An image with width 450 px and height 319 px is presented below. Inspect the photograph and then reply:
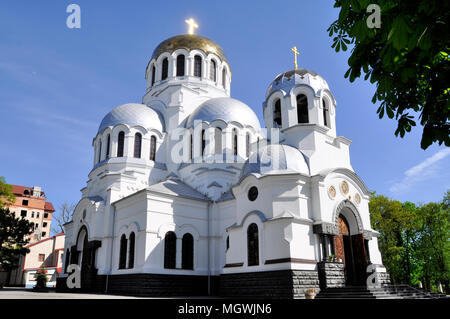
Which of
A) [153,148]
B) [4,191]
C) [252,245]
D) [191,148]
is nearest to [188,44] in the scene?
[191,148]

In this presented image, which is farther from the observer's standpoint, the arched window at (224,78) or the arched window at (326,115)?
the arched window at (224,78)

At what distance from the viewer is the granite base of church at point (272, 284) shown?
1223 cm

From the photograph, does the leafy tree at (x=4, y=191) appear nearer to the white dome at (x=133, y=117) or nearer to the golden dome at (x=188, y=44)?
the white dome at (x=133, y=117)

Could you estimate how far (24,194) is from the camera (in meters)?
48.9

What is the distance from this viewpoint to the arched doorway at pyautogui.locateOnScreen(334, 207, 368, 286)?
14688 mm

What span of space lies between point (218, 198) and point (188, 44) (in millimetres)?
11310

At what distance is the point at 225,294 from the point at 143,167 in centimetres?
867

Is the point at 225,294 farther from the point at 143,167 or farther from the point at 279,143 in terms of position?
the point at 143,167

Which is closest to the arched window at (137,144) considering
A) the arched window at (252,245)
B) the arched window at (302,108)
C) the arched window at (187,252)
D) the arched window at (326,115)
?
the arched window at (187,252)

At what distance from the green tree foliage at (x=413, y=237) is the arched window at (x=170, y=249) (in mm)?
15788

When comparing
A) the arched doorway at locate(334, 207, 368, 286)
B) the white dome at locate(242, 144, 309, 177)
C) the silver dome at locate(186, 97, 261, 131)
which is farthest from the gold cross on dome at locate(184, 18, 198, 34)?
the arched doorway at locate(334, 207, 368, 286)

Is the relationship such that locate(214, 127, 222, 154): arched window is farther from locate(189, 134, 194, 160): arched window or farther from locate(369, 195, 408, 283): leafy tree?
locate(369, 195, 408, 283): leafy tree

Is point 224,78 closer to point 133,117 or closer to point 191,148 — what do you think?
point 191,148
